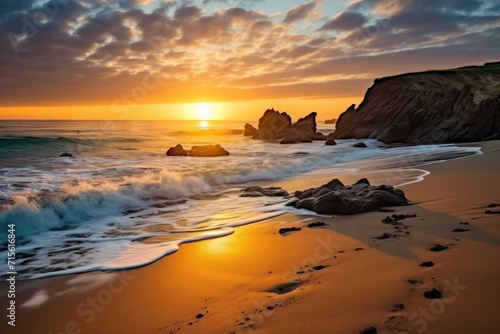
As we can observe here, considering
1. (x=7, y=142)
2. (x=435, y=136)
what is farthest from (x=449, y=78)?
(x=7, y=142)

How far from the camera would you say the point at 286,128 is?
48.1m

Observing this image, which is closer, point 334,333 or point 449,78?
point 334,333

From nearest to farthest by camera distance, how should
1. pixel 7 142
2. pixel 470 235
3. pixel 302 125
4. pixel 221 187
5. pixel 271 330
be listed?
pixel 271 330 < pixel 470 235 < pixel 221 187 < pixel 7 142 < pixel 302 125

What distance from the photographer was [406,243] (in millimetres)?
4141

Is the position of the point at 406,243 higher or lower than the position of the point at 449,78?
lower

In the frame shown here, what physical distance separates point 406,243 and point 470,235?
80cm

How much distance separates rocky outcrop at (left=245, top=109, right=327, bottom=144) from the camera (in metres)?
42.9

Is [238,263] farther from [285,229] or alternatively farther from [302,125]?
[302,125]

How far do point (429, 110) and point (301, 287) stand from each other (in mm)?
31707

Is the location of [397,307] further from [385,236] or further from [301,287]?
[385,236]

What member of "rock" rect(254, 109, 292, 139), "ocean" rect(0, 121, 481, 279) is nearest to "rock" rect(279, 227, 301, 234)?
"ocean" rect(0, 121, 481, 279)

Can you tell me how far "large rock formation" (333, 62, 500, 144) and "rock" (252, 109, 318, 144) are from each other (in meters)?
4.18

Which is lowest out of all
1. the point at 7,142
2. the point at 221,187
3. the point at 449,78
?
the point at 221,187

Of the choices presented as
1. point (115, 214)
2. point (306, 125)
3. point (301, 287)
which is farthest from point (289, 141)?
point (301, 287)
